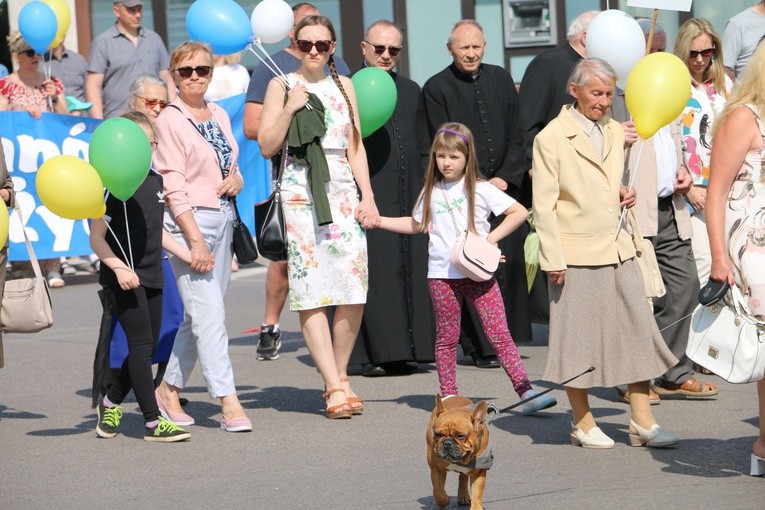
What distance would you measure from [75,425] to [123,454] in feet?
2.91

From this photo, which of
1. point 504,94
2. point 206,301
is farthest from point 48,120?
point 206,301

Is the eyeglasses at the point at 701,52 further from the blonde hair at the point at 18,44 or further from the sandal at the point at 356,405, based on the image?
the blonde hair at the point at 18,44

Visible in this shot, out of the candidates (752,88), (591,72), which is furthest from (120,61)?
(752,88)

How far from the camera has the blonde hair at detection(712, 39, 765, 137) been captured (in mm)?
5840

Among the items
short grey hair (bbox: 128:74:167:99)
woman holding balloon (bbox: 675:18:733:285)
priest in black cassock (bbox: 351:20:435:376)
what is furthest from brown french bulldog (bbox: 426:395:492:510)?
priest in black cassock (bbox: 351:20:435:376)

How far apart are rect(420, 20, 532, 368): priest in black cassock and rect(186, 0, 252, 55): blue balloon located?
131 cm

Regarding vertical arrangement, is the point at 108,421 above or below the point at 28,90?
below

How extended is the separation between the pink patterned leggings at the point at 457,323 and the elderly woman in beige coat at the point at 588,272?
67 centimetres

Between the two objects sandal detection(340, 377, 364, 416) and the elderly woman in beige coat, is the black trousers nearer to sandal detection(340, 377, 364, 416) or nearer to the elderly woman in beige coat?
sandal detection(340, 377, 364, 416)

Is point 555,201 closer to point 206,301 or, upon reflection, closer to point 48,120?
point 206,301

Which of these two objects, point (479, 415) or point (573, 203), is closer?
point (479, 415)

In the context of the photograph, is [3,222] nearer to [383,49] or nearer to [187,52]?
[187,52]

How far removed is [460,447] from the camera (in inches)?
205

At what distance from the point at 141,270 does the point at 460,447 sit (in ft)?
7.96
